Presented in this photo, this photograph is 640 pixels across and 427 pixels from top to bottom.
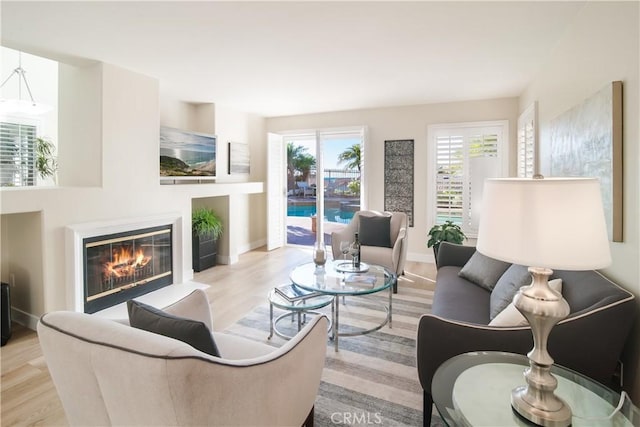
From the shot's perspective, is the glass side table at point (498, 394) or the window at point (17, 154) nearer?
the glass side table at point (498, 394)

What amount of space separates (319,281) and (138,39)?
2.54 metres

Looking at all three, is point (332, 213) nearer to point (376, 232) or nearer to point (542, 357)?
point (376, 232)

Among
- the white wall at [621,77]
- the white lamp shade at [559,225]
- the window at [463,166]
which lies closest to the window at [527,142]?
the window at [463,166]

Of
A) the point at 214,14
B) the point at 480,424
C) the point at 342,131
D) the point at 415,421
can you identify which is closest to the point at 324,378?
the point at 415,421

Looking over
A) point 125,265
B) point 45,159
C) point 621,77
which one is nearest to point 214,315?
point 125,265

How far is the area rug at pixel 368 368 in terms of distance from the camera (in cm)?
198

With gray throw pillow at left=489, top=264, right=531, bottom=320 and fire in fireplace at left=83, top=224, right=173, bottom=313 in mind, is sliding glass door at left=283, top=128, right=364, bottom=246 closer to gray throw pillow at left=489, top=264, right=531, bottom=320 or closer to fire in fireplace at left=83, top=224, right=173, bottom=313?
fire in fireplace at left=83, top=224, right=173, bottom=313

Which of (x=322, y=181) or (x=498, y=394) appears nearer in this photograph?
(x=498, y=394)

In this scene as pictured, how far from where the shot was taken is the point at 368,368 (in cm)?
244

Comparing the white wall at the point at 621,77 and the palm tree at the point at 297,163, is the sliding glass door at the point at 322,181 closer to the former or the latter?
the palm tree at the point at 297,163

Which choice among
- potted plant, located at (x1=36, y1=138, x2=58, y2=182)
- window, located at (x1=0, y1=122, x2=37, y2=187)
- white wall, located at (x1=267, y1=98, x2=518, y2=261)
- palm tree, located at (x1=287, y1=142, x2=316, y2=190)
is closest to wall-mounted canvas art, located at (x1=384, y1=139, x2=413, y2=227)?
white wall, located at (x1=267, y1=98, x2=518, y2=261)

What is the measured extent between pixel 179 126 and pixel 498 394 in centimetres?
512

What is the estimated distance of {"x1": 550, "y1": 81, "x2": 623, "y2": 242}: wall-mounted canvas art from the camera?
1847 mm

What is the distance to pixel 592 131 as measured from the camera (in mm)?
2131
